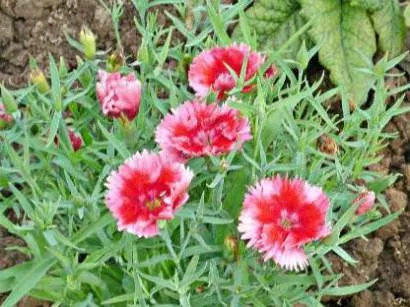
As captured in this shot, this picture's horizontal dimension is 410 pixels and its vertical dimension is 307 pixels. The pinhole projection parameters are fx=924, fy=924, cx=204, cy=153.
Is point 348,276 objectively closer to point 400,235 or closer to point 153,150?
point 400,235

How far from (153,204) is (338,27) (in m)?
1.02

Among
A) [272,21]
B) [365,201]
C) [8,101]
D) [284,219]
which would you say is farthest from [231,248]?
[272,21]

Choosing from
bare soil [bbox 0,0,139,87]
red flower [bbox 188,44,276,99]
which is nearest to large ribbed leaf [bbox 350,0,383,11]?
bare soil [bbox 0,0,139,87]

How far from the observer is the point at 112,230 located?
1.44 meters

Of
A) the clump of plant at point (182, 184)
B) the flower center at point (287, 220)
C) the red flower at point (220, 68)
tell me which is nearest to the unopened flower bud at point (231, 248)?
the clump of plant at point (182, 184)

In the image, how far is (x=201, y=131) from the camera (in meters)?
1.28

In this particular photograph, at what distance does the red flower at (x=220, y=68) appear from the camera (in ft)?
4.53

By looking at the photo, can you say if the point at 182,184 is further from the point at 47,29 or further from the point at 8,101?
the point at 47,29

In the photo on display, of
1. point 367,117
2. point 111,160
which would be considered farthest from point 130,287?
point 367,117

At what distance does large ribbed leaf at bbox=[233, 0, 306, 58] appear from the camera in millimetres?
2109

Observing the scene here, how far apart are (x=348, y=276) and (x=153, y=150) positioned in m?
0.61

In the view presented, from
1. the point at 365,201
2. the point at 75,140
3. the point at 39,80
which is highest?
the point at 39,80

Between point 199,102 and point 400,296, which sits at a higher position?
point 199,102

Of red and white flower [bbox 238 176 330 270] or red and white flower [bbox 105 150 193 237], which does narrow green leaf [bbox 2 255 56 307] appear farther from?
red and white flower [bbox 238 176 330 270]
